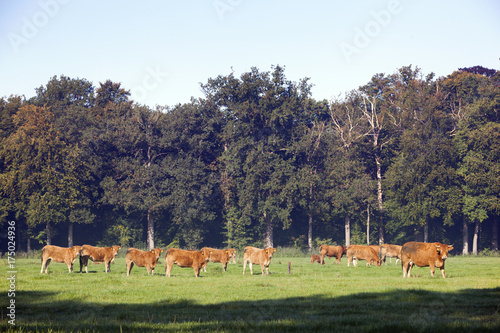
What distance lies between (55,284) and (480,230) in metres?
64.1

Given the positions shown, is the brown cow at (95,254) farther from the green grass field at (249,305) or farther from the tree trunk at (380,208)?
the tree trunk at (380,208)

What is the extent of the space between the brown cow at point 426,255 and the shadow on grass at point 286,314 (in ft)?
23.7

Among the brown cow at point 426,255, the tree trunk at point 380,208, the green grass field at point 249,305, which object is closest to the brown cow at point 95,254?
the green grass field at point 249,305

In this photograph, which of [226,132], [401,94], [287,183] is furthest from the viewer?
[401,94]

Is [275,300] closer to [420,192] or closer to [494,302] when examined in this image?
[494,302]

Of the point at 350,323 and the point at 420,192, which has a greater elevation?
the point at 420,192

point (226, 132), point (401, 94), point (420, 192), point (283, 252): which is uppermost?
point (401, 94)

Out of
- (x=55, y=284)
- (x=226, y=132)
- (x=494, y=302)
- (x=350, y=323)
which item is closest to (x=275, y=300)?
(x=350, y=323)

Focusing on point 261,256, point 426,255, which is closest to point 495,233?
point 426,255

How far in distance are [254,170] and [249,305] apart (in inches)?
2135

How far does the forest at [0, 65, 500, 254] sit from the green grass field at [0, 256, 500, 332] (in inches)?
1738

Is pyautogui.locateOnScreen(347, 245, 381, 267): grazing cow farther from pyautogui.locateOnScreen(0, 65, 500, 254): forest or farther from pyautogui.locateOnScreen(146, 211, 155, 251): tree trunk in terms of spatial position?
pyautogui.locateOnScreen(146, 211, 155, 251): tree trunk

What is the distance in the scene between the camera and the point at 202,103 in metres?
79.0

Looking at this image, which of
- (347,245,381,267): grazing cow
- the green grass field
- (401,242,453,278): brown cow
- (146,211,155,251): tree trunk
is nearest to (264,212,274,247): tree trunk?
(146,211,155,251): tree trunk
